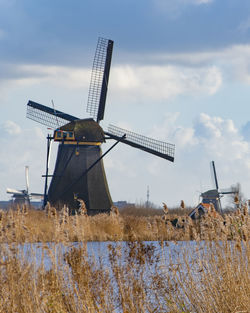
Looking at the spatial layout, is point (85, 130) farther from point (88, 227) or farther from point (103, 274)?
point (103, 274)

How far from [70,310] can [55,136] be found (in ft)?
80.8

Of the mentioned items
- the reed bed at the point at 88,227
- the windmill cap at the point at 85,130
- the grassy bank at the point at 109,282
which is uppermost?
the windmill cap at the point at 85,130

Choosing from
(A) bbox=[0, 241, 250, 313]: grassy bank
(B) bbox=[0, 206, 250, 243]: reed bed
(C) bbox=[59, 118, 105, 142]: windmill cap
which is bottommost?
(A) bbox=[0, 241, 250, 313]: grassy bank

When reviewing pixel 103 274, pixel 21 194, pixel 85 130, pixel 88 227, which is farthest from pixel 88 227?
pixel 21 194

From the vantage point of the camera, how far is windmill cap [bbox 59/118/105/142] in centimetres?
2980

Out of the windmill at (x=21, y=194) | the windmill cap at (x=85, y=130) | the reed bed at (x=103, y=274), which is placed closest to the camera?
the reed bed at (x=103, y=274)

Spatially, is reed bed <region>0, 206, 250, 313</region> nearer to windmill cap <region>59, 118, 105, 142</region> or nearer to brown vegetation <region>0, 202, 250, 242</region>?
brown vegetation <region>0, 202, 250, 242</region>

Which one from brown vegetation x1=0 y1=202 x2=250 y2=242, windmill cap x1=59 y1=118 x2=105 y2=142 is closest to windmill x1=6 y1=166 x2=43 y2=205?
windmill cap x1=59 y1=118 x2=105 y2=142

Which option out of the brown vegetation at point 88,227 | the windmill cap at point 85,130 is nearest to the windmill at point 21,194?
the windmill cap at point 85,130

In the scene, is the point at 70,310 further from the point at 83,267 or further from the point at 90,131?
the point at 90,131

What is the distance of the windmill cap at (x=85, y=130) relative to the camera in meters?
29.8

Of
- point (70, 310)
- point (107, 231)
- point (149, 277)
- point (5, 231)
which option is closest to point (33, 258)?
point (5, 231)

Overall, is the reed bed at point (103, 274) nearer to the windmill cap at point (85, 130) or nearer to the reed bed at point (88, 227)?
the reed bed at point (88, 227)

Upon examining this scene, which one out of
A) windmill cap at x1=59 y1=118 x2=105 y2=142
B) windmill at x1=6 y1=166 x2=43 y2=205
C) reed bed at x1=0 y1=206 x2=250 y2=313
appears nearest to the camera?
reed bed at x1=0 y1=206 x2=250 y2=313
